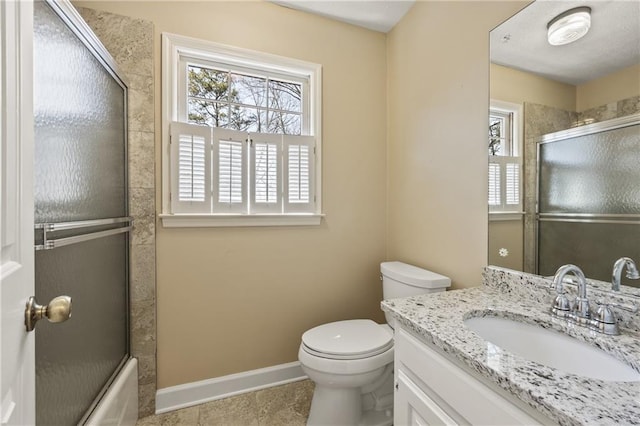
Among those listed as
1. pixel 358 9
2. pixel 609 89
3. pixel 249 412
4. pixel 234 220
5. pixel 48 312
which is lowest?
pixel 249 412

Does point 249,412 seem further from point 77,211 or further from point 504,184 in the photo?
point 504,184

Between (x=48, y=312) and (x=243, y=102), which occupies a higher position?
(x=243, y=102)

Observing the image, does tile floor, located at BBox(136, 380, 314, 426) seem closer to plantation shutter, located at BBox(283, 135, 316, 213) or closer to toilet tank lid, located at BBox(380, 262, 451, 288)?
toilet tank lid, located at BBox(380, 262, 451, 288)

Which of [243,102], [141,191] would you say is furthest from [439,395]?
[243,102]

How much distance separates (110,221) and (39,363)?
Answer: 617mm

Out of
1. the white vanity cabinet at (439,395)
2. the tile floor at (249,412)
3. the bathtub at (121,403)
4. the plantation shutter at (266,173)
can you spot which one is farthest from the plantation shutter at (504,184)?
the bathtub at (121,403)

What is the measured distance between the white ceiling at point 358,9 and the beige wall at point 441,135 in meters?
0.08

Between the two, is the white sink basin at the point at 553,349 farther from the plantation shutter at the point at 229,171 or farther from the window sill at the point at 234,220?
the plantation shutter at the point at 229,171

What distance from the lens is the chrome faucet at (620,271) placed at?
0.82 metres

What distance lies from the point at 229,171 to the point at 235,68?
0.65m

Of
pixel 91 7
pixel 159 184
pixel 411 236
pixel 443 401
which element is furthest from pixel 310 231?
pixel 91 7

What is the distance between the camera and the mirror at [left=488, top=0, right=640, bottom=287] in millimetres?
862

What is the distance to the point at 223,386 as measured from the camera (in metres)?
1.63

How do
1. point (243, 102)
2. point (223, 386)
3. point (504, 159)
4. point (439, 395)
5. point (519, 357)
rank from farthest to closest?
point (243, 102) → point (223, 386) → point (504, 159) → point (439, 395) → point (519, 357)
